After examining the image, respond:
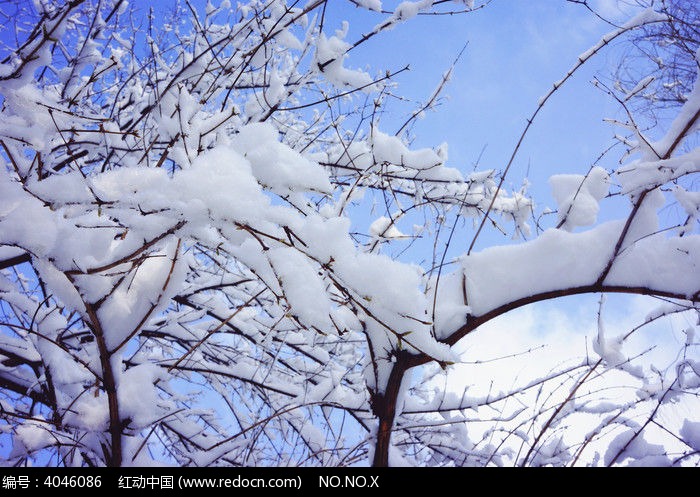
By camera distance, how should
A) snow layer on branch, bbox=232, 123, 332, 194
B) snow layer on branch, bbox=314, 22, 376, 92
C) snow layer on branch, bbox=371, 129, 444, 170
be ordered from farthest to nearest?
1. snow layer on branch, bbox=371, 129, 444, 170
2. snow layer on branch, bbox=314, 22, 376, 92
3. snow layer on branch, bbox=232, 123, 332, 194

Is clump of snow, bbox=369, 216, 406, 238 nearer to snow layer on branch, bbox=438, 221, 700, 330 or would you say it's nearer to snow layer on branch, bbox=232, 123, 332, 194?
snow layer on branch, bbox=438, 221, 700, 330

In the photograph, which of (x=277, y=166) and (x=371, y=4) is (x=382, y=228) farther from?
(x=277, y=166)

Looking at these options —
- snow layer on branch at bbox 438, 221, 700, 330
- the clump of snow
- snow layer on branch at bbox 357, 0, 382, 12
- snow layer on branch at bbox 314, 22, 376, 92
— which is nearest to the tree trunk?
snow layer on branch at bbox 438, 221, 700, 330

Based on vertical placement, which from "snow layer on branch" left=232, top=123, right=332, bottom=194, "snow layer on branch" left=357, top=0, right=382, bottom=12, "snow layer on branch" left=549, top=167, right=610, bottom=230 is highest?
"snow layer on branch" left=357, top=0, right=382, bottom=12

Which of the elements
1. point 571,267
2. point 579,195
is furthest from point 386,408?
point 579,195

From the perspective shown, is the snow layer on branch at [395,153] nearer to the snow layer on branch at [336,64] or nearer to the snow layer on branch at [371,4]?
the snow layer on branch at [336,64]

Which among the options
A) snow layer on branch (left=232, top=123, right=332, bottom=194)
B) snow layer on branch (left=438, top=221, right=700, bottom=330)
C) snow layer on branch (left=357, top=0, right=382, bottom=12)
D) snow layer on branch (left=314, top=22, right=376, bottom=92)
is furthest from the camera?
snow layer on branch (left=314, top=22, right=376, bottom=92)

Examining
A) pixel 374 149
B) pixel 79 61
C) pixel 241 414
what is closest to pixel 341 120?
pixel 374 149

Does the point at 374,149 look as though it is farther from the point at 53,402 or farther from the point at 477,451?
the point at 53,402

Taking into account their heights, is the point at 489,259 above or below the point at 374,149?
below

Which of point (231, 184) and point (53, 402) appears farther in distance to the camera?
point (53, 402)

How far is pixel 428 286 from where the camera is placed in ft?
4.23

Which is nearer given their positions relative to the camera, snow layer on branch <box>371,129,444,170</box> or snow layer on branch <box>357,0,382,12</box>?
snow layer on branch <box>357,0,382,12</box>
